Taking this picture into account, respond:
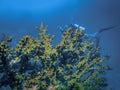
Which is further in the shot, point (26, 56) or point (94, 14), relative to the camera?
point (94, 14)

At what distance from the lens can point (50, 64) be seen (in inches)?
219

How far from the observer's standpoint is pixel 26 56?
5.33 m

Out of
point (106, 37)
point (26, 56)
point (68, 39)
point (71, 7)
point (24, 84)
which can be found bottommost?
point (24, 84)

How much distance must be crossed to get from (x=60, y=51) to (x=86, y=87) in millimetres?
1280

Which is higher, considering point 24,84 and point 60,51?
point 60,51

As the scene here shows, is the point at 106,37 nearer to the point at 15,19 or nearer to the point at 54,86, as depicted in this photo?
the point at 15,19

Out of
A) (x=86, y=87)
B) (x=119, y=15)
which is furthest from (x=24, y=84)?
(x=119, y=15)

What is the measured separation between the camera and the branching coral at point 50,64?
5219 mm

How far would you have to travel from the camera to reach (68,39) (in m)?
5.82

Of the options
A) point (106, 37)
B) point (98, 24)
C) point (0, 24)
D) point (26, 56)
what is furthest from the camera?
point (106, 37)

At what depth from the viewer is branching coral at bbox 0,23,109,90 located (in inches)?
205

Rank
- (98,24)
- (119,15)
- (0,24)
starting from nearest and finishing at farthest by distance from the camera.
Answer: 1. (119,15)
2. (0,24)
3. (98,24)

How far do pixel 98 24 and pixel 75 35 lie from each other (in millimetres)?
64506

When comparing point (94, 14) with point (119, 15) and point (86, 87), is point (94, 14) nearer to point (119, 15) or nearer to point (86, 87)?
point (119, 15)
